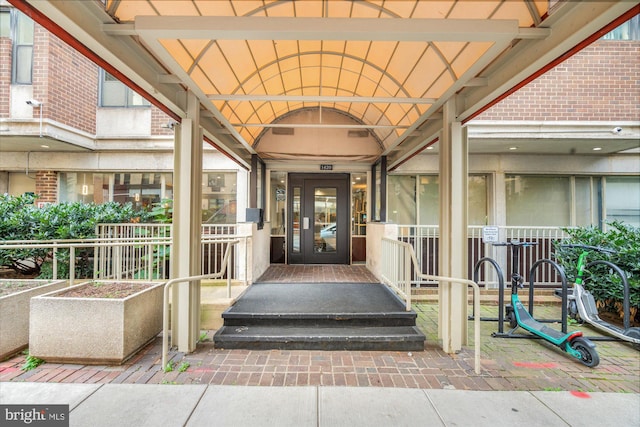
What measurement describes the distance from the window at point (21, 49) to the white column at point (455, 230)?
9078 millimetres

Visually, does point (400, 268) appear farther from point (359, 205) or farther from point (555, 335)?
point (359, 205)

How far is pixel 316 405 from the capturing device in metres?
2.62

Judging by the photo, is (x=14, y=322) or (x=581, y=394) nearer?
(x=581, y=394)

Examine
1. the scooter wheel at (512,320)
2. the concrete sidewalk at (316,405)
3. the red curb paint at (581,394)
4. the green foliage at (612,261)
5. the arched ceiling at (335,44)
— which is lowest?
the red curb paint at (581,394)

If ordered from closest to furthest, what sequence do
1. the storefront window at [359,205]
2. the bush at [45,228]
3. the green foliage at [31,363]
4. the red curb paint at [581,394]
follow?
the red curb paint at [581,394] → the green foliage at [31,363] → the bush at [45,228] → the storefront window at [359,205]

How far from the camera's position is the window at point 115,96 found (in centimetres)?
757

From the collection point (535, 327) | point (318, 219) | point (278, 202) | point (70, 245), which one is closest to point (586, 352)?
point (535, 327)

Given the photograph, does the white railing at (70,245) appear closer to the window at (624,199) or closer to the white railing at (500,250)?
the white railing at (500,250)

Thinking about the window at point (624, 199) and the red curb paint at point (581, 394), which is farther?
the window at point (624, 199)

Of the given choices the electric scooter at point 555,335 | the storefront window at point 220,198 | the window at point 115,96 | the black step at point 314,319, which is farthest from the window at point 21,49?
the electric scooter at point 555,335

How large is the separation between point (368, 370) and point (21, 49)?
992 centimetres

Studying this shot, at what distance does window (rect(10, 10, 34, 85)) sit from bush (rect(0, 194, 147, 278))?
288cm

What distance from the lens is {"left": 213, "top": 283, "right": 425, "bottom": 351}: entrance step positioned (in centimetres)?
367

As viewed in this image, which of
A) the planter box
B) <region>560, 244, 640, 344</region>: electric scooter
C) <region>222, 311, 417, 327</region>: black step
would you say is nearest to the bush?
the planter box
